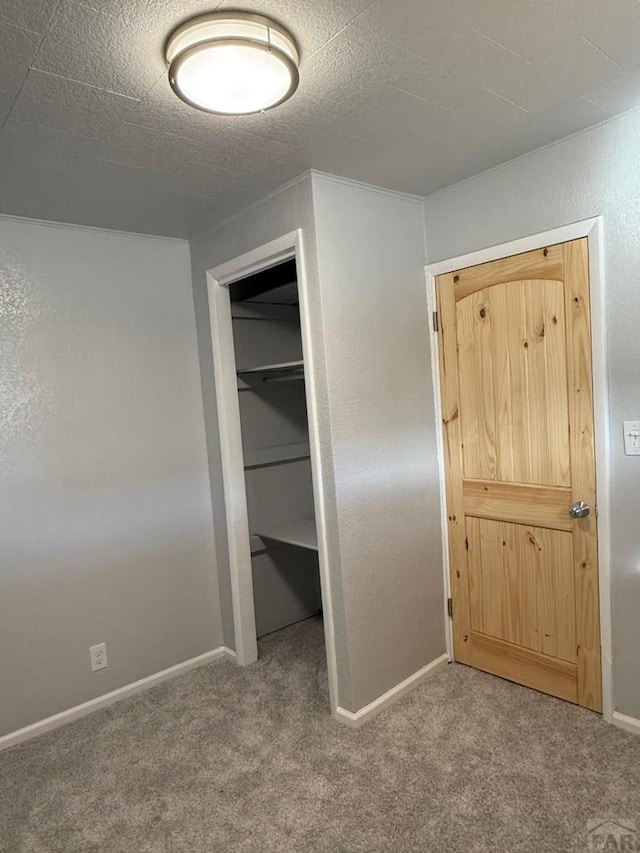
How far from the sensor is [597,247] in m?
2.12

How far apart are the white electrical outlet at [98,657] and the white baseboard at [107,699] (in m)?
0.15

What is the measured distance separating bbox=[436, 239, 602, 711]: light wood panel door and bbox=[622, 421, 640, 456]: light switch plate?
0.43 ft

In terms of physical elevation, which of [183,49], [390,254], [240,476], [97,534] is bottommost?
[97,534]

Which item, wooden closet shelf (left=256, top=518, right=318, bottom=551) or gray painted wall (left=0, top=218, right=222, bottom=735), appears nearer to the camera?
gray painted wall (left=0, top=218, right=222, bottom=735)

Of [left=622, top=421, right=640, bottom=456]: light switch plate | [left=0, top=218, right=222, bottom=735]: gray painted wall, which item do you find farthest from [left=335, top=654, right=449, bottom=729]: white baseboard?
[left=622, top=421, right=640, bottom=456]: light switch plate

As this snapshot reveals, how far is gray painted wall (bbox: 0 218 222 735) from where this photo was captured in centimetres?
248

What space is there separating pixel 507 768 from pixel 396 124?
2.33 metres

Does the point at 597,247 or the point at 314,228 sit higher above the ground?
the point at 314,228

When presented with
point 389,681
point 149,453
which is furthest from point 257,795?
point 149,453

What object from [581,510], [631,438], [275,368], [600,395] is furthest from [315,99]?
[581,510]

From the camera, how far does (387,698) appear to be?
250 centimetres

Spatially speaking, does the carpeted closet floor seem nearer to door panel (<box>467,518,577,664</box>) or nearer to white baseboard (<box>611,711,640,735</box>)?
white baseboard (<box>611,711,640,735</box>)

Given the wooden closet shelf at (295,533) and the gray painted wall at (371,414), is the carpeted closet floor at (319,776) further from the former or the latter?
the wooden closet shelf at (295,533)

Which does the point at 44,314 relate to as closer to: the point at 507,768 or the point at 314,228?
the point at 314,228
